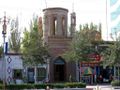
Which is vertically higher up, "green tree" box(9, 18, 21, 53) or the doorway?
"green tree" box(9, 18, 21, 53)

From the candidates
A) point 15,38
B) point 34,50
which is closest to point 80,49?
point 34,50

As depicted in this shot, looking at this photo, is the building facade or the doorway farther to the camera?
the doorway

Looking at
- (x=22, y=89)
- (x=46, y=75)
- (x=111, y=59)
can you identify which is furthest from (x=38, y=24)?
(x=22, y=89)

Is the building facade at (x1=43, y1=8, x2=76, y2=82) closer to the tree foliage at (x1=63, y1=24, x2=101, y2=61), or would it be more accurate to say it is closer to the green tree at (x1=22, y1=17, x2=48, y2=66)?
the tree foliage at (x1=63, y1=24, x2=101, y2=61)

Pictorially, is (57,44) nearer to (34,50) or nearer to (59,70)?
(59,70)

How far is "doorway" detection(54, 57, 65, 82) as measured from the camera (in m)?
55.5

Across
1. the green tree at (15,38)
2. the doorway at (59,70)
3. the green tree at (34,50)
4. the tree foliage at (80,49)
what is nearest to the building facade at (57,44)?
the doorway at (59,70)

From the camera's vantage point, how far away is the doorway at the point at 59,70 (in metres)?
55.5

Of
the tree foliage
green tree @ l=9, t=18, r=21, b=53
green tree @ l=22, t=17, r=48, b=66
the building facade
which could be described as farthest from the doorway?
green tree @ l=9, t=18, r=21, b=53

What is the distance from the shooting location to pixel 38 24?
227 ft

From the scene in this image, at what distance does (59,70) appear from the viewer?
184 ft

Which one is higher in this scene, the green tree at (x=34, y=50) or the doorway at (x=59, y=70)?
the green tree at (x=34, y=50)

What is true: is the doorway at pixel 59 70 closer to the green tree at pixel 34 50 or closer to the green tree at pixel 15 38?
the green tree at pixel 34 50

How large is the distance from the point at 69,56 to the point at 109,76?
8699 millimetres
